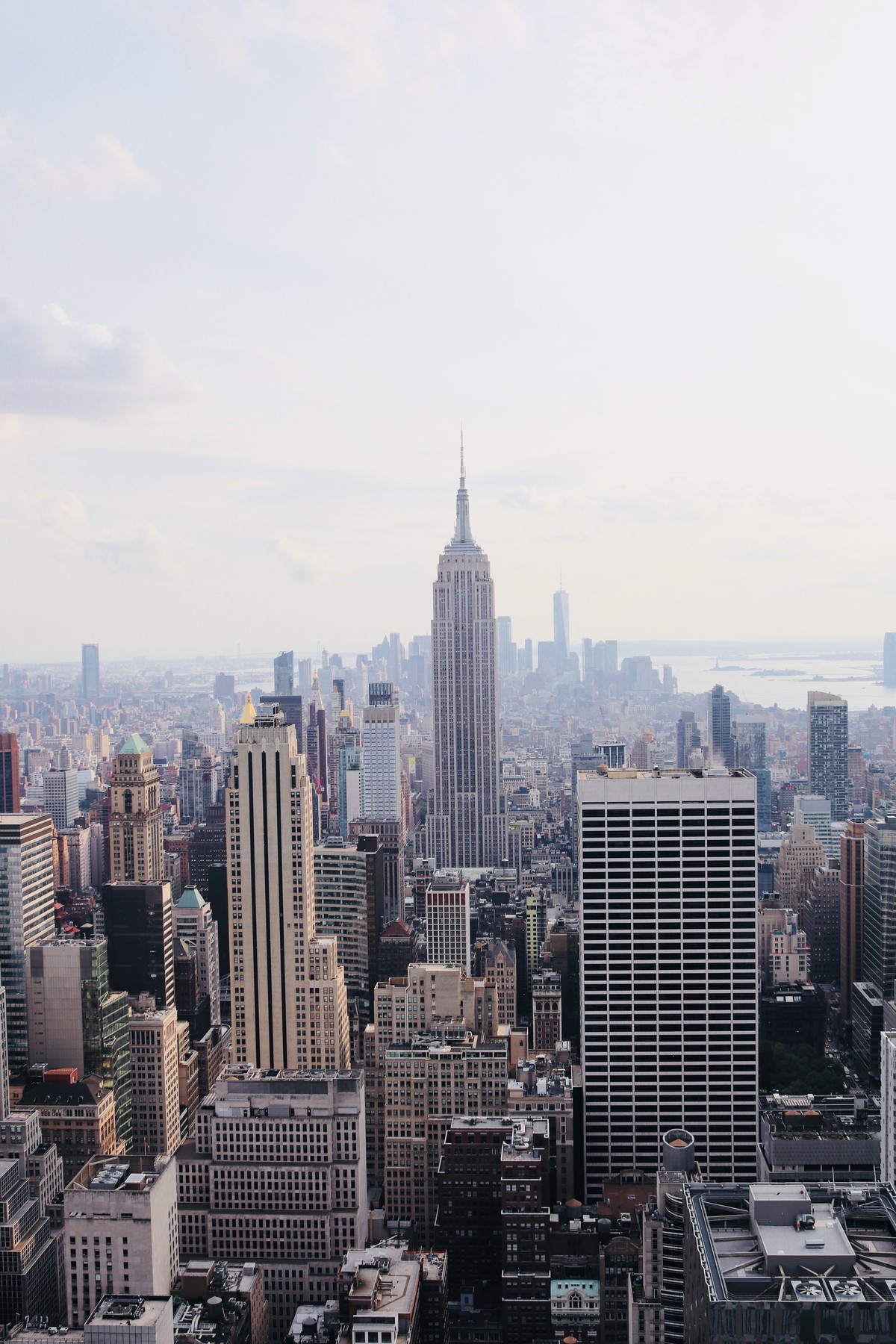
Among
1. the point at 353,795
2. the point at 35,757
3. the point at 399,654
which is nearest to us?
the point at 35,757

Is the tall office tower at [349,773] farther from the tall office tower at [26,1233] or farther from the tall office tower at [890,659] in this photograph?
the tall office tower at [26,1233]

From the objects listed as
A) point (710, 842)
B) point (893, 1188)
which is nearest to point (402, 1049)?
point (710, 842)

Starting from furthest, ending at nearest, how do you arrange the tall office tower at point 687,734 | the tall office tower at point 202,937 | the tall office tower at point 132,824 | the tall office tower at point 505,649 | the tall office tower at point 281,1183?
the tall office tower at point 505,649 → the tall office tower at point 687,734 → the tall office tower at point 132,824 → the tall office tower at point 202,937 → the tall office tower at point 281,1183

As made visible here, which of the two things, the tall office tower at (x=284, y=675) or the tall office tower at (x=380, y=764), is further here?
the tall office tower at (x=380, y=764)

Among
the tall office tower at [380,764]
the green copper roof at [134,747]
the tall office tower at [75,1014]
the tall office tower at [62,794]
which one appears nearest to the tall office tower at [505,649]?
the tall office tower at [380,764]

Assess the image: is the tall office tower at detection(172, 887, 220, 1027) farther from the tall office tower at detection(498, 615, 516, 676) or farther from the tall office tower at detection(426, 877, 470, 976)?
the tall office tower at detection(498, 615, 516, 676)

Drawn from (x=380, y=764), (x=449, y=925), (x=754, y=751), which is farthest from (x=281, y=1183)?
(x=380, y=764)

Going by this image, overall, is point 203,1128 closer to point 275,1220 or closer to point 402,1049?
point 275,1220
